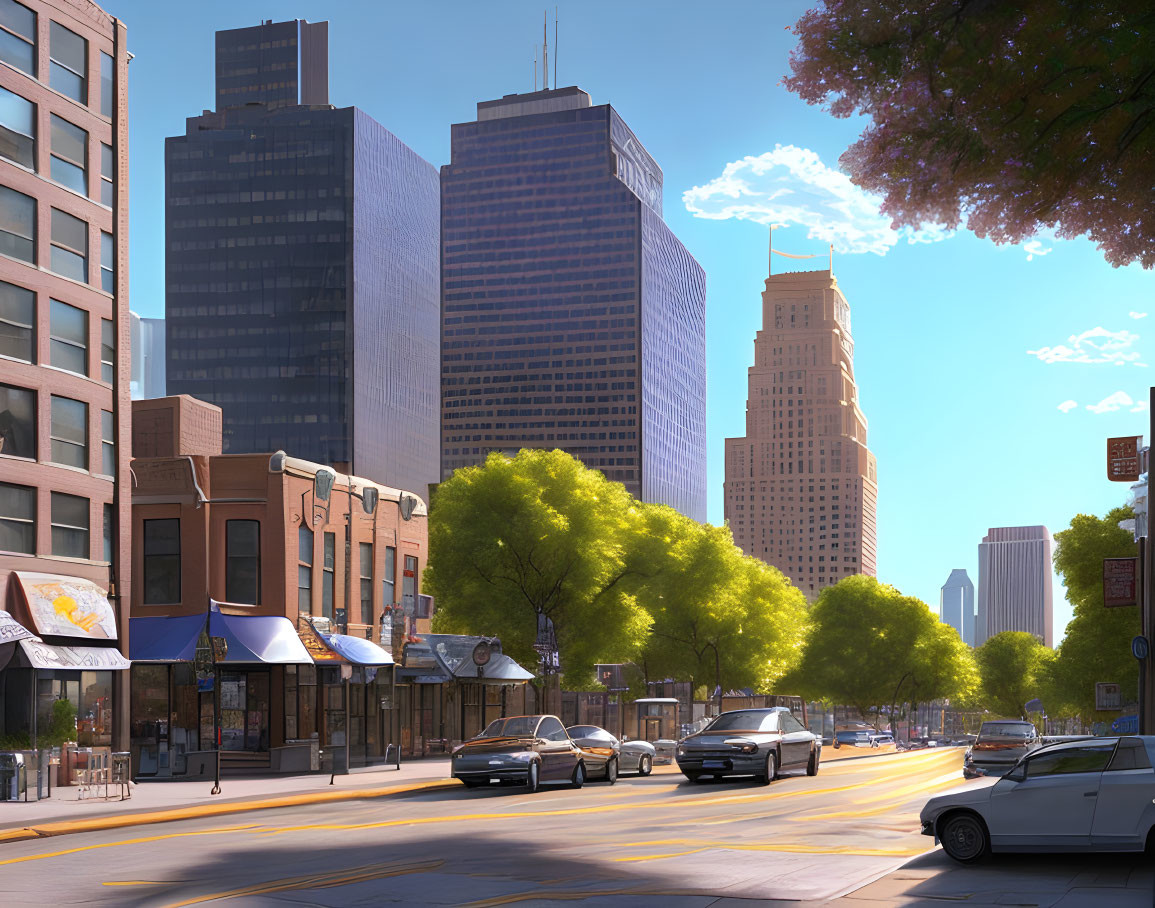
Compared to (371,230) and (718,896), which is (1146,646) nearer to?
(718,896)

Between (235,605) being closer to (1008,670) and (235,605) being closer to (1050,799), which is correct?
(1050,799)

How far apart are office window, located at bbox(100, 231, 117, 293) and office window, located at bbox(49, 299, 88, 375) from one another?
1.32 meters

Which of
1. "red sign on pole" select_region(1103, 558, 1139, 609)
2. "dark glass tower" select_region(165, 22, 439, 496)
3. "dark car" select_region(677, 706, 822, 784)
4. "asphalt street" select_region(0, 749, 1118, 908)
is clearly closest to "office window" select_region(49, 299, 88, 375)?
"asphalt street" select_region(0, 749, 1118, 908)

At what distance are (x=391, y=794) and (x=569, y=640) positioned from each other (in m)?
27.0

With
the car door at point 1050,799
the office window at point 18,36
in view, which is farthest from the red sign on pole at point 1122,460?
the office window at point 18,36

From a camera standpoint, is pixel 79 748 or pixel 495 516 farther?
pixel 495 516

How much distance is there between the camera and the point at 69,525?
35938mm

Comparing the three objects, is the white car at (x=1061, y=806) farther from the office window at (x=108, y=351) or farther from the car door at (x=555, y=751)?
the office window at (x=108, y=351)

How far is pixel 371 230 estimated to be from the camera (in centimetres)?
16425

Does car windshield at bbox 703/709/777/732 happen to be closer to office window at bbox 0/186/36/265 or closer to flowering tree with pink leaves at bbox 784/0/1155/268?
office window at bbox 0/186/36/265

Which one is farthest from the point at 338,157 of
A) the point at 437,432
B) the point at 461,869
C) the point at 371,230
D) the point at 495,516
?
the point at 461,869

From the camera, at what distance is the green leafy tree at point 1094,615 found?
7031 centimetres

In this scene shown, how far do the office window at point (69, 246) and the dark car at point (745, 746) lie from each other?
63.8 feet

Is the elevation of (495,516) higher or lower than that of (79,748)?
higher
